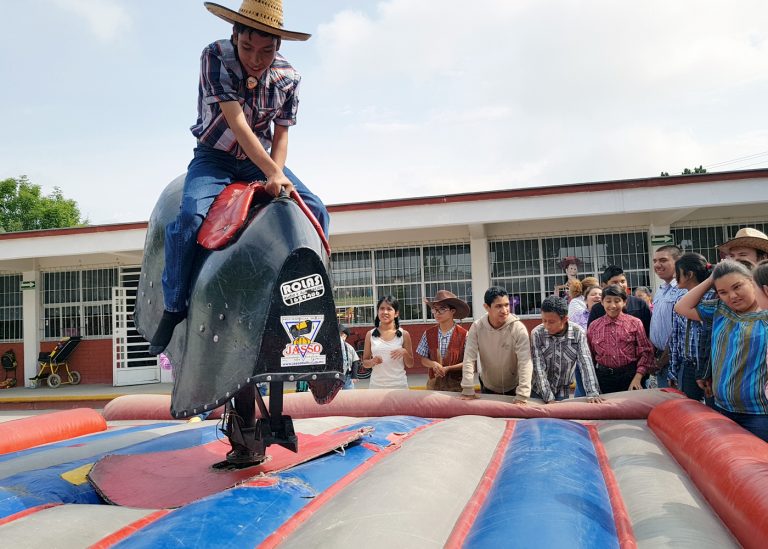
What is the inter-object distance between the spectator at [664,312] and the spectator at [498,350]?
1202mm

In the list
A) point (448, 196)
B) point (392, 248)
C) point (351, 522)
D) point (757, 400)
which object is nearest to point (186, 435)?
point (351, 522)

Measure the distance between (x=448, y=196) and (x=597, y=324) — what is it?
7.85 metres

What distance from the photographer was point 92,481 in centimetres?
295

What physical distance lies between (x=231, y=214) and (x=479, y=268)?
11.5 meters

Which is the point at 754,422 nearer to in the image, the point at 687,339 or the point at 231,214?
the point at 687,339

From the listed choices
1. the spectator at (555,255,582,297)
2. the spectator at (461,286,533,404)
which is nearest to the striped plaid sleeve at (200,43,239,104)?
the spectator at (461,286,533,404)

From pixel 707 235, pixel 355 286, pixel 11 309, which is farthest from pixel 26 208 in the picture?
pixel 707 235

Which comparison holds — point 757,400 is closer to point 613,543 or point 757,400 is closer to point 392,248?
point 613,543

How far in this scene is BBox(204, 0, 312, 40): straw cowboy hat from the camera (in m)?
2.83

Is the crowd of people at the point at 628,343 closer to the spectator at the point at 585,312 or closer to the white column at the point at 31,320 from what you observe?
the spectator at the point at 585,312

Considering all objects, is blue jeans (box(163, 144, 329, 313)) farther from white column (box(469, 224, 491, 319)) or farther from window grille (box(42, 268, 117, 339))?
window grille (box(42, 268, 117, 339))

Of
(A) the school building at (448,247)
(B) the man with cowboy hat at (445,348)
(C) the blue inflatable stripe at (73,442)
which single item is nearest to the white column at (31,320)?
(A) the school building at (448,247)

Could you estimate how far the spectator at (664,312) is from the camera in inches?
213

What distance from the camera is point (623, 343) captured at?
220 inches
